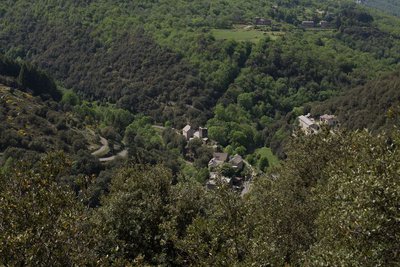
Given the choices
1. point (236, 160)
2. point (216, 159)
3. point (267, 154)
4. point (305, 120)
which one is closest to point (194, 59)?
point (305, 120)

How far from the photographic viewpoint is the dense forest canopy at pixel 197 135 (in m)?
12.2

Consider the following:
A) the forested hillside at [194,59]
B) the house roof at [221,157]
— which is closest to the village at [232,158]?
the house roof at [221,157]

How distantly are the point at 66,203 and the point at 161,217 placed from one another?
6824mm

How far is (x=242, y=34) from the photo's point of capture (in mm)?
124938

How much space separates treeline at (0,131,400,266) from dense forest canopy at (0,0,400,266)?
5 cm

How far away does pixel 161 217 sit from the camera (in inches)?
744

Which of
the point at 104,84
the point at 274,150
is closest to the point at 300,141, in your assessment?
the point at 274,150

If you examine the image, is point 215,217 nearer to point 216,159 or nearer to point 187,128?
point 216,159

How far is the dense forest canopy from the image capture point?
12.2 m

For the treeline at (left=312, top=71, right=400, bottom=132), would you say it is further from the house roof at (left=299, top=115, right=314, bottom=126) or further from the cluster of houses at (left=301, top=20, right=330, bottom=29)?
the cluster of houses at (left=301, top=20, right=330, bottom=29)

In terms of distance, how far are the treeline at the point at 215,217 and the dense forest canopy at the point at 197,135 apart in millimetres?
52

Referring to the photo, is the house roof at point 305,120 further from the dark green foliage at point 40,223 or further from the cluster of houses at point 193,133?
the dark green foliage at point 40,223

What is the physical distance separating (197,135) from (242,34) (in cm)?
4892

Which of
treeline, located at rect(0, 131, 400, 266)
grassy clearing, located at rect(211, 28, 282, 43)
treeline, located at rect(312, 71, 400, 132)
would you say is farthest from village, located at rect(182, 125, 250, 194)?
grassy clearing, located at rect(211, 28, 282, 43)
